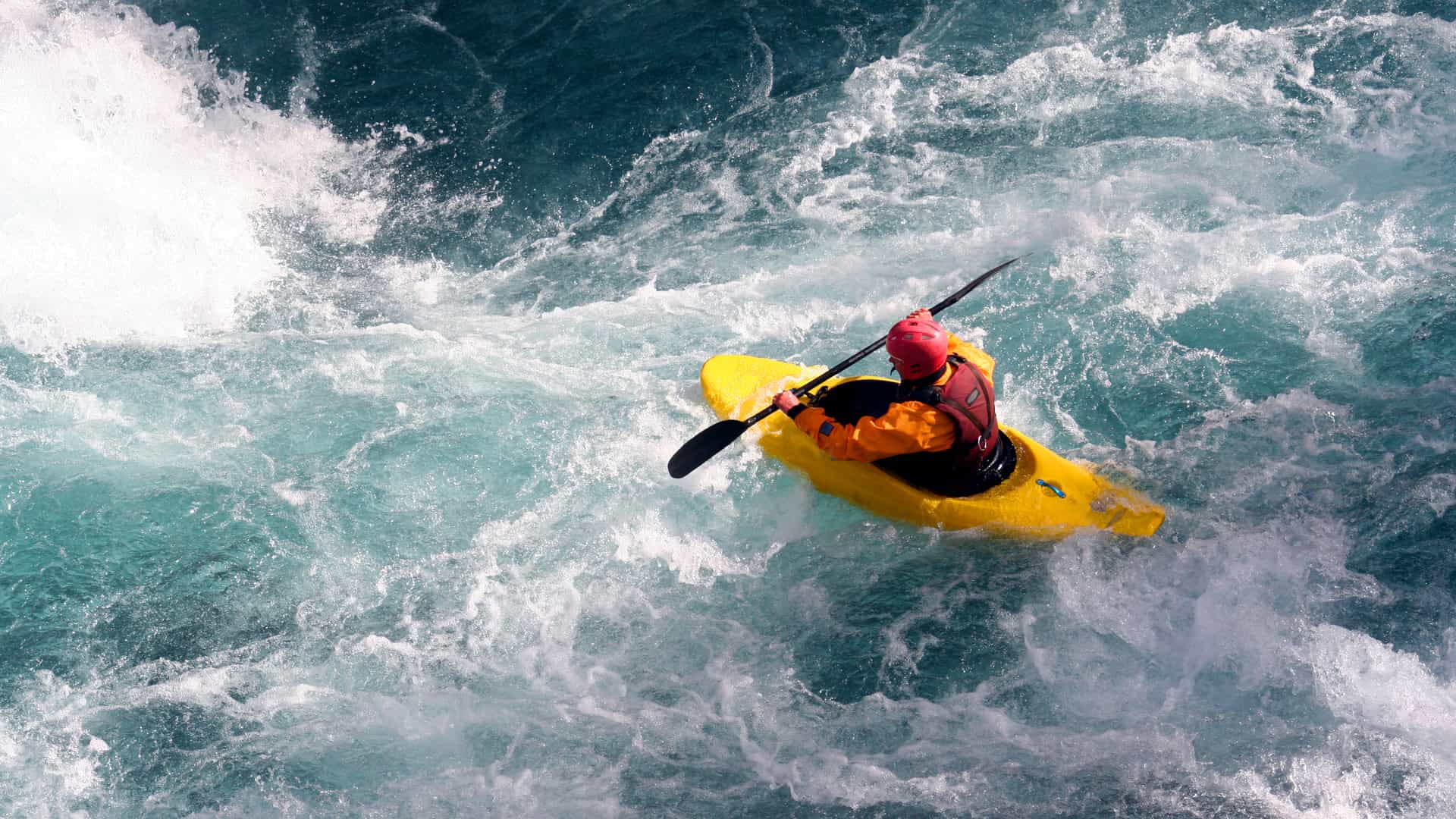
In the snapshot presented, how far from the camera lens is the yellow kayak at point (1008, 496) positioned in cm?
552

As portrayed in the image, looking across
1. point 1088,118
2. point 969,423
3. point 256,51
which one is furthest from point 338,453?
point 1088,118

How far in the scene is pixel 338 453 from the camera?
6.50 meters

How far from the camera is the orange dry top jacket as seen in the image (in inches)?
204

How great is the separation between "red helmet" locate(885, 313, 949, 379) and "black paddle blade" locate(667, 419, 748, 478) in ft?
3.45

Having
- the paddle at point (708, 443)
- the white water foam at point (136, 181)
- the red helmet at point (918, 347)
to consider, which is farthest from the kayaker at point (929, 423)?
the white water foam at point (136, 181)

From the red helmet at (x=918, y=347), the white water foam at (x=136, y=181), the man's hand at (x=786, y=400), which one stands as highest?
the white water foam at (x=136, y=181)

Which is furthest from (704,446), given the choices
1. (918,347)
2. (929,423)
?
(918,347)

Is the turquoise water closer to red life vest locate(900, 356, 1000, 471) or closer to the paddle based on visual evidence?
the paddle

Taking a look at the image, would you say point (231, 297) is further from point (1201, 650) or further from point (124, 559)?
point (1201, 650)

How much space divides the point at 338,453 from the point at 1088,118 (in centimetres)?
600

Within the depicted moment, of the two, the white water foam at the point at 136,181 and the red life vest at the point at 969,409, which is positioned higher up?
the white water foam at the point at 136,181

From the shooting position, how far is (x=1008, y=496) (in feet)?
18.2

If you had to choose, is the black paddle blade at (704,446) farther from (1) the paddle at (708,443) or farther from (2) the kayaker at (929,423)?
(2) the kayaker at (929,423)

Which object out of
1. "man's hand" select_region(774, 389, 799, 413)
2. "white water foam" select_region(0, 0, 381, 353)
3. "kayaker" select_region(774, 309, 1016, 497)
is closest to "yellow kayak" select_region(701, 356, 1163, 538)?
"kayaker" select_region(774, 309, 1016, 497)
